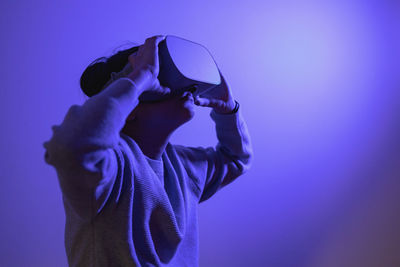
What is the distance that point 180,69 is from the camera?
508 mm

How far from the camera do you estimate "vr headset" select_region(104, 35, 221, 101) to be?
1.69 feet

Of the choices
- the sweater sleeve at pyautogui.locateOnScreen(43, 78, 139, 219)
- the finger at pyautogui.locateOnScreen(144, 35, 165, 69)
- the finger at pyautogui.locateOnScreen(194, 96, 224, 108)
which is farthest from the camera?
the finger at pyautogui.locateOnScreen(194, 96, 224, 108)

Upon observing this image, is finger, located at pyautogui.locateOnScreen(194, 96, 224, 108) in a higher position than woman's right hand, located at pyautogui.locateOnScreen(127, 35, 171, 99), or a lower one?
lower

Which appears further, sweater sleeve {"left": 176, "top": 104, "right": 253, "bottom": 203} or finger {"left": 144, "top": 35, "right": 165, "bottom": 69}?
sweater sleeve {"left": 176, "top": 104, "right": 253, "bottom": 203}

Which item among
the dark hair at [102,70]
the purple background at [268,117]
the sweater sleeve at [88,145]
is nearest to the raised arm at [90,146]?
the sweater sleeve at [88,145]

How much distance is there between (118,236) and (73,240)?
0.26 ft

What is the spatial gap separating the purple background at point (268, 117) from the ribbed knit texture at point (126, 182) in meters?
0.31

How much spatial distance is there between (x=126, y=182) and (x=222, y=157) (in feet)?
0.84

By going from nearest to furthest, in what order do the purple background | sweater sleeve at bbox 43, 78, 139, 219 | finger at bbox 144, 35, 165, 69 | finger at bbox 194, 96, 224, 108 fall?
sweater sleeve at bbox 43, 78, 139, 219 < finger at bbox 144, 35, 165, 69 < finger at bbox 194, 96, 224, 108 < the purple background

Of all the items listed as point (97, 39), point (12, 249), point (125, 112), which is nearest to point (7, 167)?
point (12, 249)

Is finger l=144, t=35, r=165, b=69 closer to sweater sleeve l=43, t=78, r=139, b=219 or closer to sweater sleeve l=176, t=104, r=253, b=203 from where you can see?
sweater sleeve l=43, t=78, r=139, b=219

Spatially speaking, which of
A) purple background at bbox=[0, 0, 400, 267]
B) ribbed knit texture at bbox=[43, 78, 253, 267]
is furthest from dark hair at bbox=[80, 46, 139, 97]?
purple background at bbox=[0, 0, 400, 267]

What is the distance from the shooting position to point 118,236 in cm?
47

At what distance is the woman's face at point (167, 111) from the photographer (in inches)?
21.0
